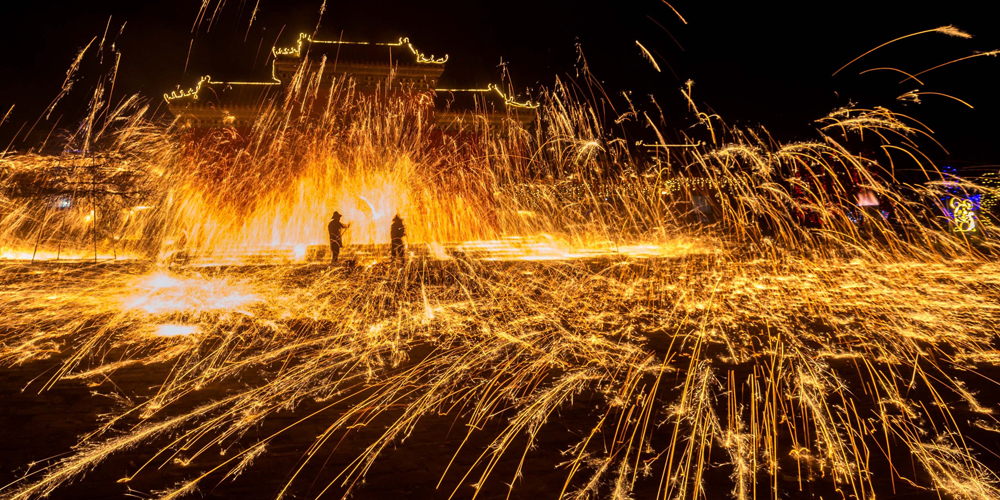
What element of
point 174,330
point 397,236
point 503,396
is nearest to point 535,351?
point 503,396

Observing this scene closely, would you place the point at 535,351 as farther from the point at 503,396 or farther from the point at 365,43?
the point at 365,43

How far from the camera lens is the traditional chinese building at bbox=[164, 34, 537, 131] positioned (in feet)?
51.4

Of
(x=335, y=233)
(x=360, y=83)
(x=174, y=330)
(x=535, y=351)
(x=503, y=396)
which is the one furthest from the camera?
(x=360, y=83)

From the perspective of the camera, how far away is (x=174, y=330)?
16.7 ft

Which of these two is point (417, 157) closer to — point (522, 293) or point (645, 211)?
point (522, 293)

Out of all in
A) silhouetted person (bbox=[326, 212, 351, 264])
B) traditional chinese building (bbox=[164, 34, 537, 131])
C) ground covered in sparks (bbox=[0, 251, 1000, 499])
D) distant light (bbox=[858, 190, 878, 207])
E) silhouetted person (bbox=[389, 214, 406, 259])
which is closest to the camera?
ground covered in sparks (bbox=[0, 251, 1000, 499])

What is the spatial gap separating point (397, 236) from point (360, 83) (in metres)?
8.58

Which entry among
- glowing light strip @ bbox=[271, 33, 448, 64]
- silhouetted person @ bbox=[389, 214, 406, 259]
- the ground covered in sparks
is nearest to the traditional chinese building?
glowing light strip @ bbox=[271, 33, 448, 64]

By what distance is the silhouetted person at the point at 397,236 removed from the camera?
1002 centimetres

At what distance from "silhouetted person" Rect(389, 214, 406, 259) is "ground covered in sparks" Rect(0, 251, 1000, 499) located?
3488mm

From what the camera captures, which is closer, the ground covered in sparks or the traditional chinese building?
the ground covered in sparks

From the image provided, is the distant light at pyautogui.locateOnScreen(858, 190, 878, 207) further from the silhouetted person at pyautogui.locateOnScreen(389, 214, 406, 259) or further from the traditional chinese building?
the silhouetted person at pyautogui.locateOnScreen(389, 214, 406, 259)

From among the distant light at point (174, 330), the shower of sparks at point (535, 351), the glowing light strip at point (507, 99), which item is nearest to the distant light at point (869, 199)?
the shower of sparks at point (535, 351)

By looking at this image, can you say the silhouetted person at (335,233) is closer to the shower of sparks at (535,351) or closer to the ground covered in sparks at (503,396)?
the shower of sparks at (535,351)
